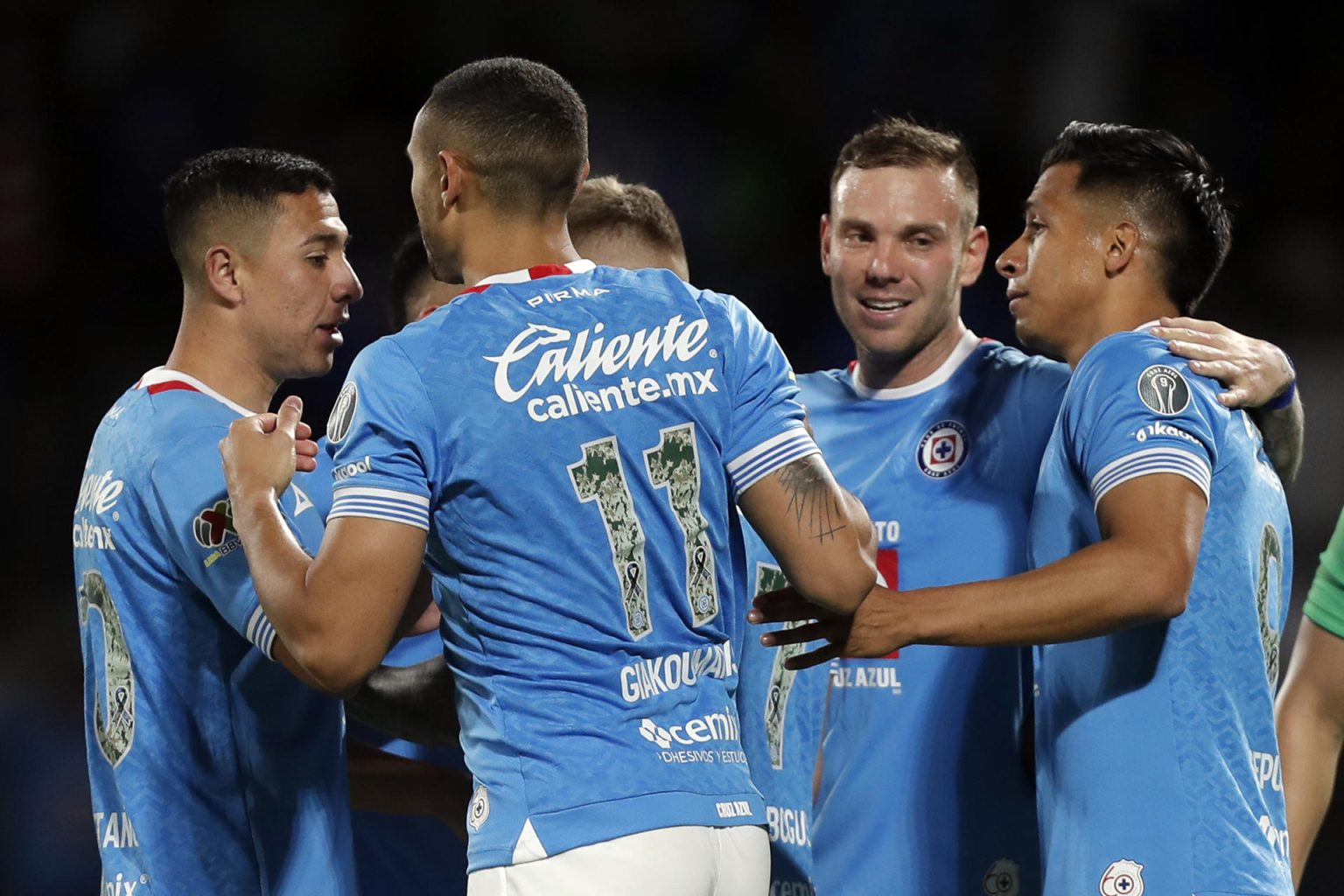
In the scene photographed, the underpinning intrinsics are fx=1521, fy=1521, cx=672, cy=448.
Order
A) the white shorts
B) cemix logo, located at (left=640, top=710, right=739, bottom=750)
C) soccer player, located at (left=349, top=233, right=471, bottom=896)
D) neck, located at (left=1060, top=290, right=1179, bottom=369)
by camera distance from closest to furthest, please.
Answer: the white shorts → cemix logo, located at (left=640, top=710, right=739, bottom=750) → neck, located at (left=1060, top=290, right=1179, bottom=369) → soccer player, located at (left=349, top=233, right=471, bottom=896)

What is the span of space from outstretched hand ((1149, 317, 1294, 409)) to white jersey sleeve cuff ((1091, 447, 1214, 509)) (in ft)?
0.89

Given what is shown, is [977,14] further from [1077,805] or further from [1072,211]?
[1077,805]

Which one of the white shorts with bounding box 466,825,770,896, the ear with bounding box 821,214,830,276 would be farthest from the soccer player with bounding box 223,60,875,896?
the ear with bounding box 821,214,830,276

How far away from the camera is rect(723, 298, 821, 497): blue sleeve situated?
9.04 feet

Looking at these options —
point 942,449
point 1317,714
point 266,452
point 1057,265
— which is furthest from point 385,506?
point 1317,714

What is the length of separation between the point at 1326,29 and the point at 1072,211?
6.16 meters

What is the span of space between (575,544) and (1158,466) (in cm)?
109

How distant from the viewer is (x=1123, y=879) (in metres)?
2.89

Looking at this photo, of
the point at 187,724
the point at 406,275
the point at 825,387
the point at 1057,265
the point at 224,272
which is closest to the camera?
the point at 187,724

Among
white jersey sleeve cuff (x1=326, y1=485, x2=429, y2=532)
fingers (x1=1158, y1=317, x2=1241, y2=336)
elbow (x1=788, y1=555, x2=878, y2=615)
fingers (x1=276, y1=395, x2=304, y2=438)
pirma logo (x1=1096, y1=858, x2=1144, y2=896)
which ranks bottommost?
pirma logo (x1=1096, y1=858, x2=1144, y2=896)

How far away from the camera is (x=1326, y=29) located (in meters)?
8.67

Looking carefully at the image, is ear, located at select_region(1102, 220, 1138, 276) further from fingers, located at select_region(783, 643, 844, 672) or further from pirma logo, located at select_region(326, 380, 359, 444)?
pirma logo, located at select_region(326, 380, 359, 444)

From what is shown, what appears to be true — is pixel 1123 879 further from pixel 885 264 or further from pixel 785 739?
pixel 885 264

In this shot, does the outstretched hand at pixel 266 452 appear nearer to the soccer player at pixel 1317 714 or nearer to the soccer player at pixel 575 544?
the soccer player at pixel 575 544
